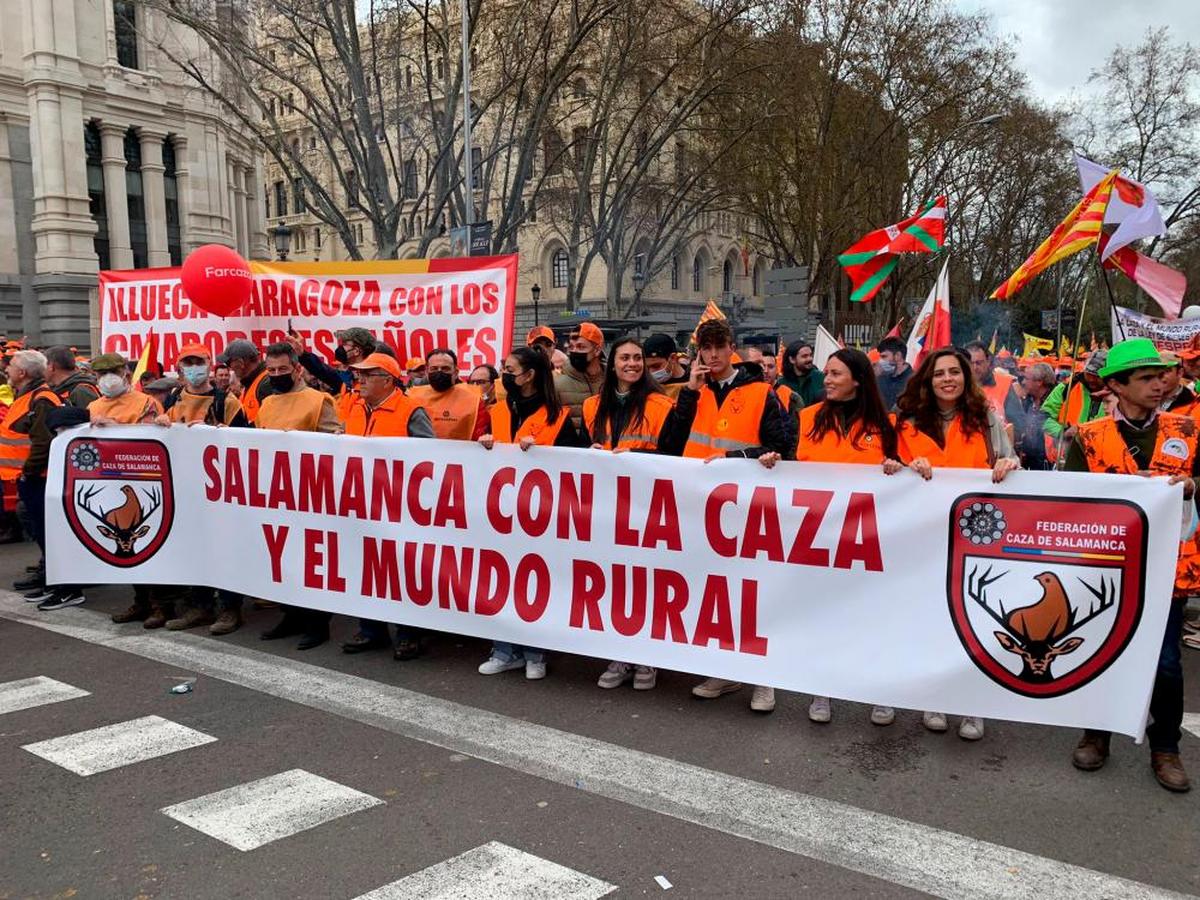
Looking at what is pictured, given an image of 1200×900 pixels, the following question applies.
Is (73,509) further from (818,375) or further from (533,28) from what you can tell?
(533,28)

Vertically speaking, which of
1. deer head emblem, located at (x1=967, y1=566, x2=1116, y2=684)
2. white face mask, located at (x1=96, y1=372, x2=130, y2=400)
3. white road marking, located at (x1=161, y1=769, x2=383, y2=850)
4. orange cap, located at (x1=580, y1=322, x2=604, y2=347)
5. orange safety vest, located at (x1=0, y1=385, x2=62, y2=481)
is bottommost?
white road marking, located at (x1=161, y1=769, x2=383, y2=850)

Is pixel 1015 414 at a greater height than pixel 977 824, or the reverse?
pixel 1015 414

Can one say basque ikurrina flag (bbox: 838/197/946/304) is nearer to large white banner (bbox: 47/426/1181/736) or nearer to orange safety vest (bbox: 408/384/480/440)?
orange safety vest (bbox: 408/384/480/440)

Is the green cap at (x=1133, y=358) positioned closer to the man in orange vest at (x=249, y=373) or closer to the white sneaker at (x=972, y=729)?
the white sneaker at (x=972, y=729)

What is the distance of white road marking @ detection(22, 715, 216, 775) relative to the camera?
421 centimetres

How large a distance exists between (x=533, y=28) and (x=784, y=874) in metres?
19.5

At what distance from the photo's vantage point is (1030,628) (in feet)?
13.3

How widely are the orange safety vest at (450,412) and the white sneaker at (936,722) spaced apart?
3.10 metres

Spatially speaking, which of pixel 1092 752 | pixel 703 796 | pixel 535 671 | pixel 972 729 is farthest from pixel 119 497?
pixel 1092 752

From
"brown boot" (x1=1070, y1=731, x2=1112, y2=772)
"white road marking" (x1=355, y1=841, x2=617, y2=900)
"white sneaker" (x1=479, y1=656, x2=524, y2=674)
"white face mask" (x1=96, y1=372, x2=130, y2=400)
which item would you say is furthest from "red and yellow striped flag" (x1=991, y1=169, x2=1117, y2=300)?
"white face mask" (x1=96, y1=372, x2=130, y2=400)

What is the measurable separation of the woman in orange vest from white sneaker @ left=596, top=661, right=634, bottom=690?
1.19 feet

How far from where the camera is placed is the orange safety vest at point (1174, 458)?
3889mm

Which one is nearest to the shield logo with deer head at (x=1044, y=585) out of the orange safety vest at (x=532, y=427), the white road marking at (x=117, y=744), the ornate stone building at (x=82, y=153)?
the orange safety vest at (x=532, y=427)

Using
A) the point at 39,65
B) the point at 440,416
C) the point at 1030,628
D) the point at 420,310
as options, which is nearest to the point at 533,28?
the point at 420,310
